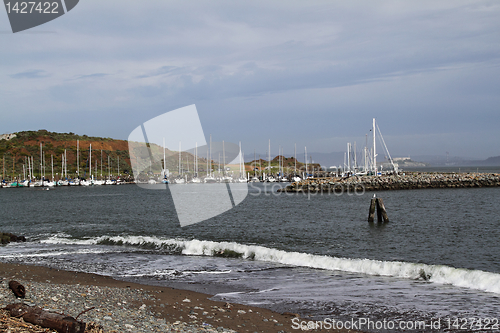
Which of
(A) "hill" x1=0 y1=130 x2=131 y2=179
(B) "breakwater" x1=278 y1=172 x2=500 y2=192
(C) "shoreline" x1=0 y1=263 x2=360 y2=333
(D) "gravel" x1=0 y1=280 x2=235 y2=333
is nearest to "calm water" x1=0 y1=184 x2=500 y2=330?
(C) "shoreline" x1=0 y1=263 x2=360 y2=333

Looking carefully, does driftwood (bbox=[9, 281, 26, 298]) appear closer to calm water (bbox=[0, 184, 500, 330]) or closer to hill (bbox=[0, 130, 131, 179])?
calm water (bbox=[0, 184, 500, 330])

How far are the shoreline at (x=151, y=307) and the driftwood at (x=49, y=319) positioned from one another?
0.99 meters

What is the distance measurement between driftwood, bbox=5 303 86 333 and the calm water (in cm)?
466

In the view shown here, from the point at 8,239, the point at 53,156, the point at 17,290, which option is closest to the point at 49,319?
the point at 17,290

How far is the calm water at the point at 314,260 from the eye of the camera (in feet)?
32.0

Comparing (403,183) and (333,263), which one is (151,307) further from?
(403,183)

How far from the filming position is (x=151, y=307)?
28.6ft

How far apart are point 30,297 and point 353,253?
42.5 feet

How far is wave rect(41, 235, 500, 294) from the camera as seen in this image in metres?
11.3

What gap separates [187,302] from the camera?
9352mm

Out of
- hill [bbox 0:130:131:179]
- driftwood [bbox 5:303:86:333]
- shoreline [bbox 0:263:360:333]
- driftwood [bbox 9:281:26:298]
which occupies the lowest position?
shoreline [bbox 0:263:360:333]

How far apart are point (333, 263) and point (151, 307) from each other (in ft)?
24.6

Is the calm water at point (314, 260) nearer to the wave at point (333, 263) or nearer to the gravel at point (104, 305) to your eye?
the wave at point (333, 263)

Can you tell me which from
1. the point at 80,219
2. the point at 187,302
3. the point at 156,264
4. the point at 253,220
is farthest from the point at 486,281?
the point at 80,219
